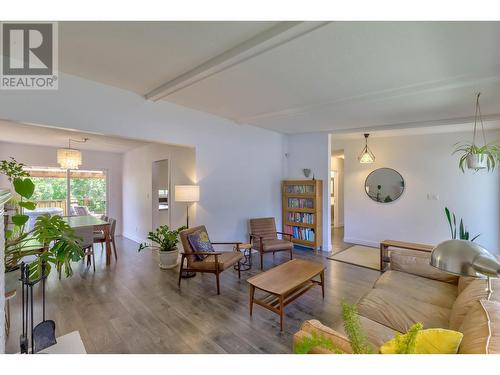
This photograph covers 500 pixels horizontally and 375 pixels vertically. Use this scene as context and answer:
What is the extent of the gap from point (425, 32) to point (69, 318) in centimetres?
435

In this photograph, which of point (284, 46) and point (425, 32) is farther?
point (284, 46)

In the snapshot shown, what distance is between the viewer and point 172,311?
8.29 ft

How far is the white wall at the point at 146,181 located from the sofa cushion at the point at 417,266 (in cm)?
319

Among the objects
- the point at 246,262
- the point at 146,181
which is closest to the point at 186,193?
the point at 246,262

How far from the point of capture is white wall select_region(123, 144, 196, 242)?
431 centimetres

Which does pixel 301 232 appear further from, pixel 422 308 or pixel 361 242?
pixel 422 308

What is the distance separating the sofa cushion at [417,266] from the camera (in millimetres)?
2404

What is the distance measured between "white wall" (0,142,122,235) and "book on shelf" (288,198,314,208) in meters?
5.16

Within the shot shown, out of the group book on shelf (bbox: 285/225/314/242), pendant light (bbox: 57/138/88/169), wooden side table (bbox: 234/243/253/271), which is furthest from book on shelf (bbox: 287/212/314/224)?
pendant light (bbox: 57/138/88/169)

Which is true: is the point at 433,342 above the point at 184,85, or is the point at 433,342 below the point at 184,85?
below

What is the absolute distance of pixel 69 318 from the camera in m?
2.37

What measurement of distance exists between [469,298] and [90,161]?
25.5ft
